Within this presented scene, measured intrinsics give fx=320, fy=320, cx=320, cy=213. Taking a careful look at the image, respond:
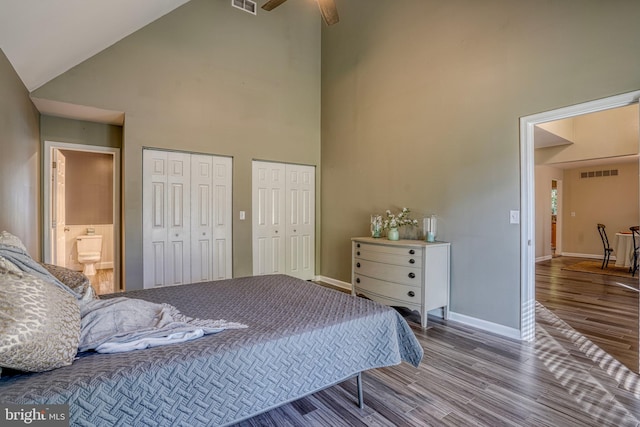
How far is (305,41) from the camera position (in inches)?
206

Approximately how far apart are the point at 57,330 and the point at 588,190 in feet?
34.5

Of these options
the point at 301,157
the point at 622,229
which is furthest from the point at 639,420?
the point at 622,229

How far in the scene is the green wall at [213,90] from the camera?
3744mm

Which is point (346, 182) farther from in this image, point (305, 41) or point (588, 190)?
point (588, 190)

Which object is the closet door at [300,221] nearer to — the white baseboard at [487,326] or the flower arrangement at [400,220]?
the flower arrangement at [400,220]

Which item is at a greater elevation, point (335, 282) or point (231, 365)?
point (231, 365)

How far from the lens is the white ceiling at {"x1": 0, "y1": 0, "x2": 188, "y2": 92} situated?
217cm

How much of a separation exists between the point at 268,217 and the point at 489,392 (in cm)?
360

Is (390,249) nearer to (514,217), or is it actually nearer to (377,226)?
(377,226)

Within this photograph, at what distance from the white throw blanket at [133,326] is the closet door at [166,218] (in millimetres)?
2508

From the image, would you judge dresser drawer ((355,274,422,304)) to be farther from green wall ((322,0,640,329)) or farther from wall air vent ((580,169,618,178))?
wall air vent ((580,169,618,178))

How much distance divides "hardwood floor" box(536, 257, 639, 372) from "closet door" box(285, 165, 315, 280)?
338 centimetres

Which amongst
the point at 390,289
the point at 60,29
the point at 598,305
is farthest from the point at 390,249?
the point at 60,29

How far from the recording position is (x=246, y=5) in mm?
4586
